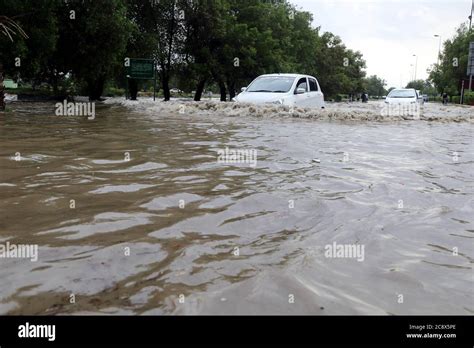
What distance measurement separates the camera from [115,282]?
2.12 m

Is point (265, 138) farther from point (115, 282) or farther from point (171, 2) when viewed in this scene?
point (171, 2)

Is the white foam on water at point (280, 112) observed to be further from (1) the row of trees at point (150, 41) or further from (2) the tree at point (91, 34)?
(2) the tree at point (91, 34)

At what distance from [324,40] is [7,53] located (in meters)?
51.4

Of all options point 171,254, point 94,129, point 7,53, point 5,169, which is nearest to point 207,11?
point 7,53

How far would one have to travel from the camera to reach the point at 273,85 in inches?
515

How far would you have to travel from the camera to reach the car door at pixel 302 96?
12.9 metres

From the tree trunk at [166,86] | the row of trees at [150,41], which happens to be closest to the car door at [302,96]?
the row of trees at [150,41]

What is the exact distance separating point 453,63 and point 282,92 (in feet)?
143

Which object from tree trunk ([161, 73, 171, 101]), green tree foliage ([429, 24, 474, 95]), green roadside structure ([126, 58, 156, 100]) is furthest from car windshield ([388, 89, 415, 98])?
green tree foliage ([429, 24, 474, 95])
